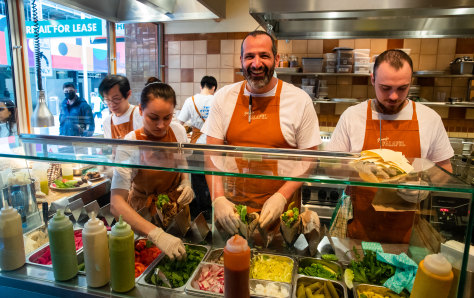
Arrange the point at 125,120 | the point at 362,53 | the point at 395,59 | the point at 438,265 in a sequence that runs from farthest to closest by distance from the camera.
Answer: the point at 362,53, the point at 125,120, the point at 395,59, the point at 438,265

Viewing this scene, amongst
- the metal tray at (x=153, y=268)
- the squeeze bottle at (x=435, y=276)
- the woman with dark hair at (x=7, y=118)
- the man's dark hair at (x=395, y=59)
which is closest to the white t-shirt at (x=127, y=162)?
the metal tray at (x=153, y=268)

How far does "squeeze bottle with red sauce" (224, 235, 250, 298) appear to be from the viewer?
99 centimetres

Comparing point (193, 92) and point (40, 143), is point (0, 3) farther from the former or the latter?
point (193, 92)

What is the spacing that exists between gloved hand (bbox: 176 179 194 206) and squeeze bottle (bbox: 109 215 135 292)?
1.07ft

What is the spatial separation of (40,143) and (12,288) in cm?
64

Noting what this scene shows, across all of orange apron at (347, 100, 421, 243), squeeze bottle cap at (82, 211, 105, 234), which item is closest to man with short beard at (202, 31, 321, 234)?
orange apron at (347, 100, 421, 243)

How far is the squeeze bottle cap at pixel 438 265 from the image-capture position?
94cm

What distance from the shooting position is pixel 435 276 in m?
0.94

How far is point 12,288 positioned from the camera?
1.28 meters

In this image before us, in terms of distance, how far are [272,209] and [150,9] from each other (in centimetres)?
224

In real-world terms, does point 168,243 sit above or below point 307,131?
below

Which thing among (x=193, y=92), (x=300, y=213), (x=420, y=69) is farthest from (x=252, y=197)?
(x=193, y=92)

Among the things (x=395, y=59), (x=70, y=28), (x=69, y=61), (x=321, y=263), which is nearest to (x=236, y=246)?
(x=321, y=263)

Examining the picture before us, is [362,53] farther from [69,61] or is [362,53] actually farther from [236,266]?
[236,266]
